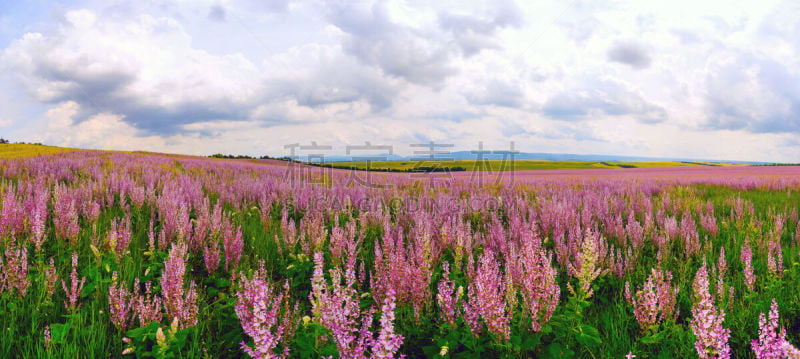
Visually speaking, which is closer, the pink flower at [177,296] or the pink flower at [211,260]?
the pink flower at [177,296]

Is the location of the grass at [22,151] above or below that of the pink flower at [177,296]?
above

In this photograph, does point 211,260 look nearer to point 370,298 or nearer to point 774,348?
point 370,298

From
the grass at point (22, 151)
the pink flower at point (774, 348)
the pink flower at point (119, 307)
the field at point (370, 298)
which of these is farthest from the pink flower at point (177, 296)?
the grass at point (22, 151)

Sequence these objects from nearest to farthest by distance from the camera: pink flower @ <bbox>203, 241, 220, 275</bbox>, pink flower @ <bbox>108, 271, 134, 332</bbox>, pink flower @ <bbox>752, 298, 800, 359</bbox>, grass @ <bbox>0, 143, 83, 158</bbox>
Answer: pink flower @ <bbox>752, 298, 800, 359</bbox>
pink flower @ <bbox>108, 271, 134, 332</bbox>
pink flower @ <bbox>203, 241, 220, 275</bbox>
grass @ <bbox>0, 143, 83, 158</bbox>

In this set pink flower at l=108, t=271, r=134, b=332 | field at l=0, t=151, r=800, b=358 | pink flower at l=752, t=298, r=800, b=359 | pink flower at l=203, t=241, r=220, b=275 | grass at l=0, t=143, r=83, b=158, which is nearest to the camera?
pink flower at l=752, t=298, r=800, b=359

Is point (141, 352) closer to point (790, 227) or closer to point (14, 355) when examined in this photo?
point (14, 355)

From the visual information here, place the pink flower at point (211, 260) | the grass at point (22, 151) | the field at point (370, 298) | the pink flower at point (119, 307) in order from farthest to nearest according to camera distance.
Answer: the grass at point (22, 151)
the pink flower at point (211, 260)
the pink flower at point (119, 307)
the field at point (370, 298)

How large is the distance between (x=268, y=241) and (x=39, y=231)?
6.08 ft

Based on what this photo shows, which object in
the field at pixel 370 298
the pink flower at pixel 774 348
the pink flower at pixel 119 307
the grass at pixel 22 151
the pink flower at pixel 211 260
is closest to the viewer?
the pink flower at pixel 774 348

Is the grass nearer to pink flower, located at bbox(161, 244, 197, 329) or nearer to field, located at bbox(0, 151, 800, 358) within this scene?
field, located at bbox(0, 151, 800, 358)

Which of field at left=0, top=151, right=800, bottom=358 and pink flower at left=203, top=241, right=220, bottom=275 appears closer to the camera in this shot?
field at left=0, top=151, right=800, bottom=358

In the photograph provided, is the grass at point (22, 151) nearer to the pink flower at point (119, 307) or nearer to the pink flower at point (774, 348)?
the pink flower at point (119, 307)

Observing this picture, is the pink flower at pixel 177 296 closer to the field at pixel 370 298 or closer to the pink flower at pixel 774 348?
the field at pixel 370 298

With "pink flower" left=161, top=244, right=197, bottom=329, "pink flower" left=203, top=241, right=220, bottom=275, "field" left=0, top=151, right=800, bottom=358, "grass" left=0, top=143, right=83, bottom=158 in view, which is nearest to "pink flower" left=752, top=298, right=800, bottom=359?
"field" left=0, top=151, right=800, bottom=358
